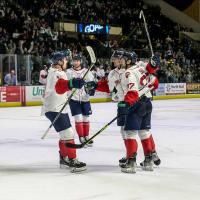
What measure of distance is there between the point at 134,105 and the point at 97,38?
18.3 meters

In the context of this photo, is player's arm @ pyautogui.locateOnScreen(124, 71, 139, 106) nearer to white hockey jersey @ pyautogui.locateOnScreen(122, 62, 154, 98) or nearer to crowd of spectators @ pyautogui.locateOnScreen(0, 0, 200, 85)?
white hockey jersey @ pyautogui.locateOnScreen(122, 62, 154, 98)

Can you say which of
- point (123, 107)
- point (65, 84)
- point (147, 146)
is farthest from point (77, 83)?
point (147, 146)

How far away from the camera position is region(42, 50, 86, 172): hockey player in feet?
18.3

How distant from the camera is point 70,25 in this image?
23281mm

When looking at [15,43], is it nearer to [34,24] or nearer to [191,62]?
[34,24]

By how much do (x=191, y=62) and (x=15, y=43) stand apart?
11.4m

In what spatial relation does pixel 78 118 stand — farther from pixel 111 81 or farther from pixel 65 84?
pixel 65 84

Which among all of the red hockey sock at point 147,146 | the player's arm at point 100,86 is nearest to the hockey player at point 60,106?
the player's arm at point 100,86

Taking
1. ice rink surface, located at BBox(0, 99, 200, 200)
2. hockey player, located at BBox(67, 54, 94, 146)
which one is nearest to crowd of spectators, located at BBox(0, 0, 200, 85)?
hockey player, located at BBox(67, 54, 94, 146)

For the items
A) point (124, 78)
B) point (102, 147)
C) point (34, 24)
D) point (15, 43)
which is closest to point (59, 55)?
point (124, 78)

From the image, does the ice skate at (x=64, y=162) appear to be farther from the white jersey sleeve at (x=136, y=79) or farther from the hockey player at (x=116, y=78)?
the white jersey sleeve at (x=136, y=79)

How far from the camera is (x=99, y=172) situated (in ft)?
18.3

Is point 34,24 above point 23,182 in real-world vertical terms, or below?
above

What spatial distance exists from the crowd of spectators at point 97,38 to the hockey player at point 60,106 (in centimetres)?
1157
